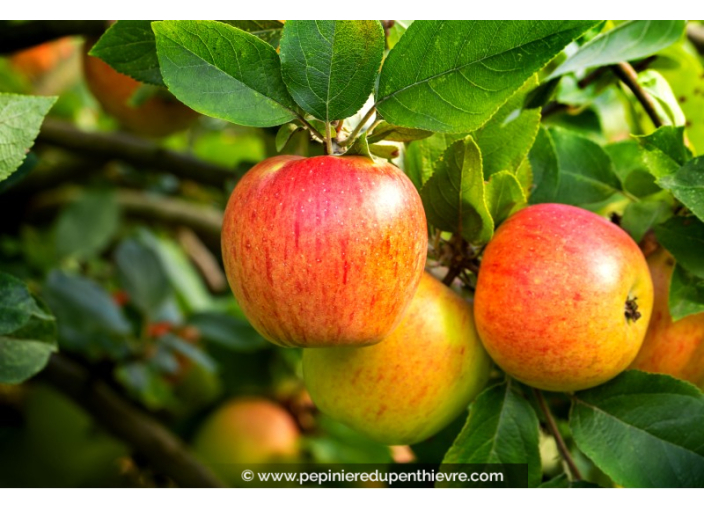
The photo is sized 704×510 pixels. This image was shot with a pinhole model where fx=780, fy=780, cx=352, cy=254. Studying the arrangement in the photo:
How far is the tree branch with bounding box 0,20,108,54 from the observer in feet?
2.94

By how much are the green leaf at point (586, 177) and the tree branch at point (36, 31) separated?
0.55m

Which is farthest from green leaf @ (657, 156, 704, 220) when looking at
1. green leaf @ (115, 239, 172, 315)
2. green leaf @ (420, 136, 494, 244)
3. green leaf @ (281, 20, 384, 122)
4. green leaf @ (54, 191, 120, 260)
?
green leaf @ (54, 191, 120, 260)

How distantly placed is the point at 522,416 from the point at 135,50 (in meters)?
0.43

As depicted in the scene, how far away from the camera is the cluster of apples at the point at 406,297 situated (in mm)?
478

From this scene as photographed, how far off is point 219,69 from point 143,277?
80 cm

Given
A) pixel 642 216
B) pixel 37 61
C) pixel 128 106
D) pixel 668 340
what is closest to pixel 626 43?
pixel 642 216

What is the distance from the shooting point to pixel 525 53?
48 centimetres

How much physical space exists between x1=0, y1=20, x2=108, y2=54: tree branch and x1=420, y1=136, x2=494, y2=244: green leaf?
0.52 m

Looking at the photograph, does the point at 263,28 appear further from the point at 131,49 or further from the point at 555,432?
→ the point at 555,432

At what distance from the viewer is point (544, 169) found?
0.67 meters

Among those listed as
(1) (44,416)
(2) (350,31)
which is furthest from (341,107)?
(1) (44,416)

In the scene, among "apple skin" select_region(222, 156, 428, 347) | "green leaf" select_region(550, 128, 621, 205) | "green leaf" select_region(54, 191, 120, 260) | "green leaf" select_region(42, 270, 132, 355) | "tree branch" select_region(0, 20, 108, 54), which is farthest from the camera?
"green leaf" select_region(54, 191, 120, 260)

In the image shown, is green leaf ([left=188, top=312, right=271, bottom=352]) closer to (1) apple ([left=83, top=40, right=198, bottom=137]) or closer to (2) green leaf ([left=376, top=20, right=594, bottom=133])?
(1) apple ([left=83, top=40, right=198, bottom=137])

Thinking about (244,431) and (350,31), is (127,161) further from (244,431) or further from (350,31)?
(350,31)
